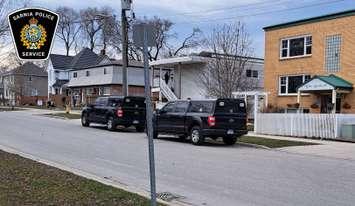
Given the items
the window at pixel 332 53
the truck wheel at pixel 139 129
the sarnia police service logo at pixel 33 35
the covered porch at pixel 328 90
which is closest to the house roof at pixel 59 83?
the covered porch at pixel 328 90

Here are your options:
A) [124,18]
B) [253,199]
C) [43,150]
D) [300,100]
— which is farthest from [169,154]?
[300,100]

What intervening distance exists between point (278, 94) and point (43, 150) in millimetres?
22332

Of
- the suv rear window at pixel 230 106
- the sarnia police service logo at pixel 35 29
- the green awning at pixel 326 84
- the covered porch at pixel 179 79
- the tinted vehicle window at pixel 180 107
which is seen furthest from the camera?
the covered porch at pixel 179 79

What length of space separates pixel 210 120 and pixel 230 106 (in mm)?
1099

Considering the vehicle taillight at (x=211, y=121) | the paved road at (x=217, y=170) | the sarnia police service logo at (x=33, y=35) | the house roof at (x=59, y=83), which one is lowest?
the paved road at (x=217, y=170)

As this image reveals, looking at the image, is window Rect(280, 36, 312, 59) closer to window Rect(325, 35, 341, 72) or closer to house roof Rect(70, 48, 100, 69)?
window Rect(325, 35, 341, 72)

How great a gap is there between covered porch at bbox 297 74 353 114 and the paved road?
12.1 m

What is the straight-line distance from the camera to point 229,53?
4025cm

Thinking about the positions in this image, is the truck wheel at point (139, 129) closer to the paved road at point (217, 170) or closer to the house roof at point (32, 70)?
the paved road at point (217, 170)

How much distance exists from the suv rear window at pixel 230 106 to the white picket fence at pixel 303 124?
474cm

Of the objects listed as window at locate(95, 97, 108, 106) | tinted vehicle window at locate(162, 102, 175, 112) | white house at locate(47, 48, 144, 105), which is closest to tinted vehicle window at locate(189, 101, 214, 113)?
tinted vehicle window at locate(162, 102, 175, 112)

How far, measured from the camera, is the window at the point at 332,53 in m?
32.0

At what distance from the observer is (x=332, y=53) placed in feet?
106

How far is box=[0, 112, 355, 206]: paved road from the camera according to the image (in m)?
9.53
